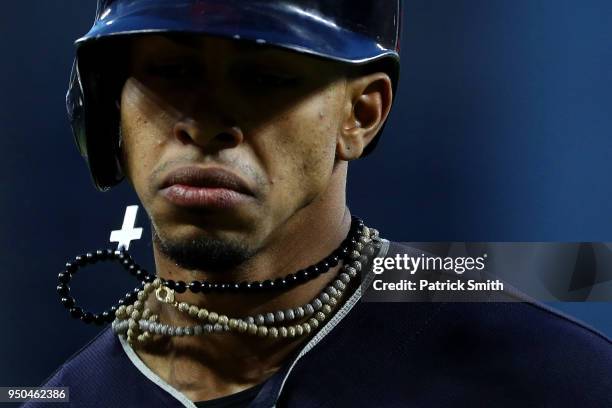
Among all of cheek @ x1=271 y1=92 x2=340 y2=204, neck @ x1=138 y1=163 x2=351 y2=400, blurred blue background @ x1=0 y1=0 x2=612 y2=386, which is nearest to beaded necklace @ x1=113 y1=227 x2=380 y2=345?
neck @ x1=138 y1=163 x2=351 y2=400

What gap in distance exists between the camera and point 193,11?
36.0 inches

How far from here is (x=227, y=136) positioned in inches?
36.3

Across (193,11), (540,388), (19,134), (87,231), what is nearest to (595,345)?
(540,388)

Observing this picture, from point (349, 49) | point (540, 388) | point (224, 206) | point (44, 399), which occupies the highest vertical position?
point (349, 49)

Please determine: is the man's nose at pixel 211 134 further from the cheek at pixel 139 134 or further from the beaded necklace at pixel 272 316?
the beaded necklace at pixel 272 316

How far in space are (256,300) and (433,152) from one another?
0.48 metres

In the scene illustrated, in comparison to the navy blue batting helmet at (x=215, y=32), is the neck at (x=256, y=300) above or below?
below

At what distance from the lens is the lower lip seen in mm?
917

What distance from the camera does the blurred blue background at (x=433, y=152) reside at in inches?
54.1

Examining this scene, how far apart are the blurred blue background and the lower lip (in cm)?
49

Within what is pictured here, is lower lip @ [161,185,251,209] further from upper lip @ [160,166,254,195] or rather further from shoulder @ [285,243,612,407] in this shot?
shoulder @ [285,243,612,407]

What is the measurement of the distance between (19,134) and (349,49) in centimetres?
69

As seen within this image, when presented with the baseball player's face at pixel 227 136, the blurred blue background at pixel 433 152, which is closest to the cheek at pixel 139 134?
the baseball player's face at pixel 227 136

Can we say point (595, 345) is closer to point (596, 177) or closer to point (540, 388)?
point (540, 388)
